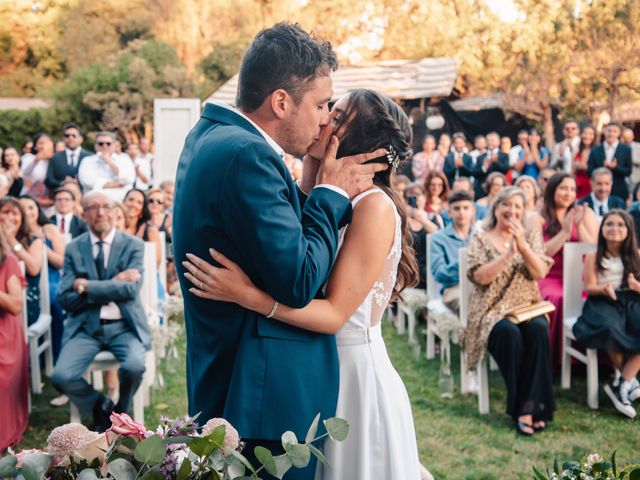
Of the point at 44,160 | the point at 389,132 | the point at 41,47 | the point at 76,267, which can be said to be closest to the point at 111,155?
the point at 44,160

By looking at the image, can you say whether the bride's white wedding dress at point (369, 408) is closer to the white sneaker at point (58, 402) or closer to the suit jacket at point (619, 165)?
the white sneaker at point (58, 402)

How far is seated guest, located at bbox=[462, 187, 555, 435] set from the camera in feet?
19.1

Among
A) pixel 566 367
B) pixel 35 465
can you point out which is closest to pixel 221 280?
pixel 35 465

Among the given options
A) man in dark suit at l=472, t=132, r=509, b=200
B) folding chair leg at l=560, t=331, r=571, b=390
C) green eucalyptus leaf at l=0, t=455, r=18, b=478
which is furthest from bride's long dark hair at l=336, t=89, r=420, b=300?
man in dark suit at l=472, t=132, r=509, b=200

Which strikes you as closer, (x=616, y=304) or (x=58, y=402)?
(x=616, y=304)

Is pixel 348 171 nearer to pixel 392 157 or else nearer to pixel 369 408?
pixel 392 157

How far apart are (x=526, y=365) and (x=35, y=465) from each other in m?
5.02

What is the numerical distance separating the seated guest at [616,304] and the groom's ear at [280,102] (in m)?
4.70

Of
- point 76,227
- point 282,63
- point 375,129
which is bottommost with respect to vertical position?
point 76,227

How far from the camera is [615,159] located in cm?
1188

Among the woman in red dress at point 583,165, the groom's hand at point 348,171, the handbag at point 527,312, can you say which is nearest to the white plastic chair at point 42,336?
the handbag at point 527,312

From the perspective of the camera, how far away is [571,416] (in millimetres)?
6059

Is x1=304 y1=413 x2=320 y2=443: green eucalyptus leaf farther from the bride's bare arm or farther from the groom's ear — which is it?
the groom's ear

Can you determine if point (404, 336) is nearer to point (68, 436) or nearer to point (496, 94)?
point (68, 436)
